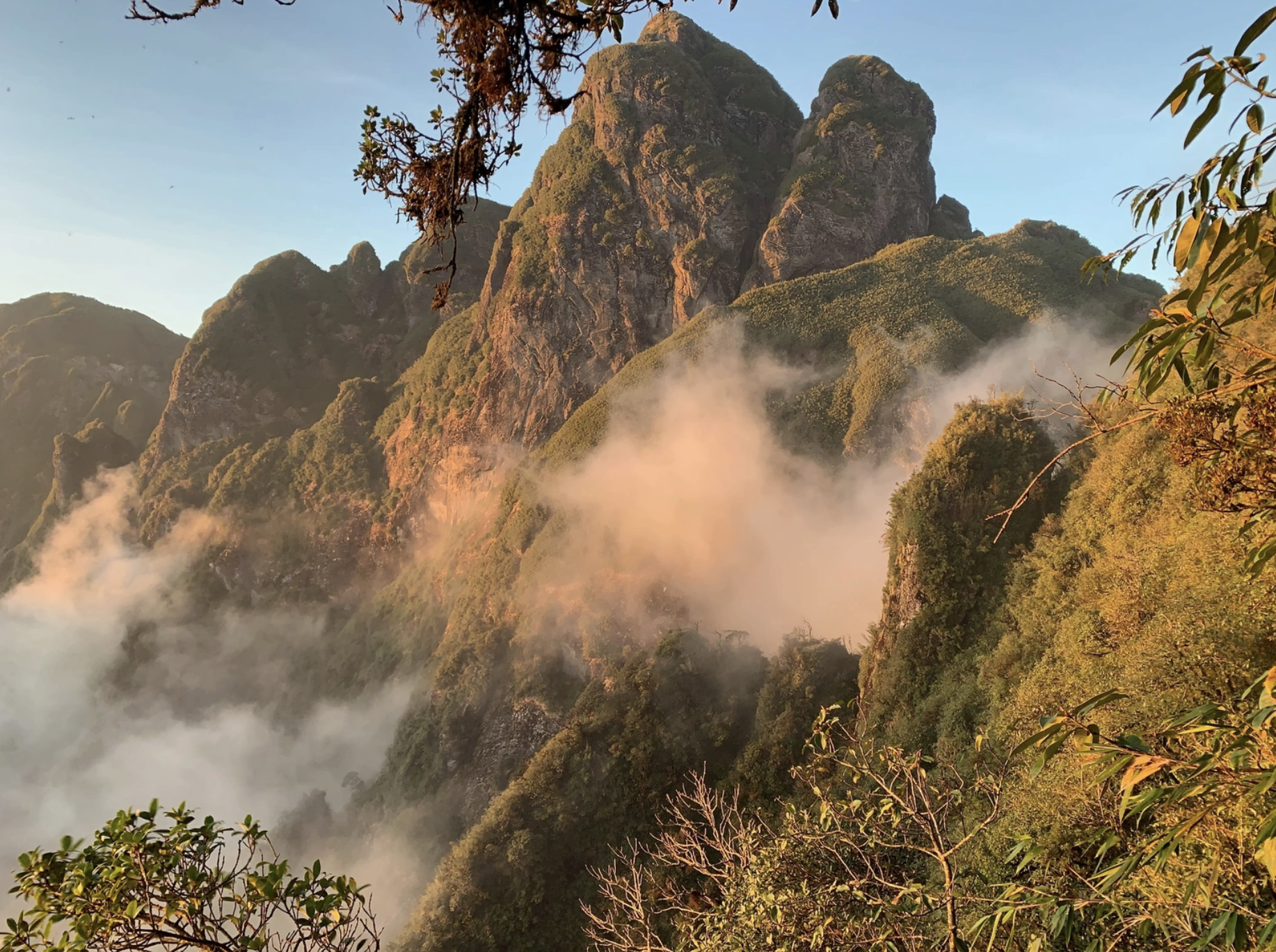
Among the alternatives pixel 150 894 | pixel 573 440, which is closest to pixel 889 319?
pixel 573 440

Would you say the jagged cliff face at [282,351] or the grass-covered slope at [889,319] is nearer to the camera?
the grass-covered slope at [889,319]

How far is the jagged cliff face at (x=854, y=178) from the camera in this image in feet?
220

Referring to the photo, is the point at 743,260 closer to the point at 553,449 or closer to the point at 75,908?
the point at 553,449

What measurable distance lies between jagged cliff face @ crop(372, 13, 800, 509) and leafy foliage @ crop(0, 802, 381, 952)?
215 feet

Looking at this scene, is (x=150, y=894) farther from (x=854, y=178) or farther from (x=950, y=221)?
(x=950, y=221)

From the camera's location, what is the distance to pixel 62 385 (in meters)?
121

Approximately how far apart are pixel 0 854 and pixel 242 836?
11076 cm

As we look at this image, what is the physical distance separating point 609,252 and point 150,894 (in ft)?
237

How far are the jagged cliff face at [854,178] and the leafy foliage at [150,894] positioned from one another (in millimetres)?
67344

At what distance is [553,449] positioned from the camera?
64.0 m

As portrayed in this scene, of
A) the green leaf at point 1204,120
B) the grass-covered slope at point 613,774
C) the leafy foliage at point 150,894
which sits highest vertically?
the green leaf at point 1204,120

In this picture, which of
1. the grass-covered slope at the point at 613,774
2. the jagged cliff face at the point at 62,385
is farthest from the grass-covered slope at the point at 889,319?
the jagged cliff face at the point at 62,385

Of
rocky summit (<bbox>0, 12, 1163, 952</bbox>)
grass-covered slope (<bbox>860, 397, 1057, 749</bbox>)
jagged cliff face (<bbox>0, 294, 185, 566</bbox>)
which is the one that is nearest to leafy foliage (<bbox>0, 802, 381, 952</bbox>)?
rocky summit (<bbox>0, 12, 1163, 952</bbox>)

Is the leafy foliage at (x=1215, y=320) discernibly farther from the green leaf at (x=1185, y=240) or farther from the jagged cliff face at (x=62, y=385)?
the jagged cliff face at (x=62, y=385)
